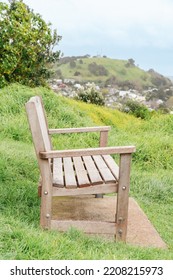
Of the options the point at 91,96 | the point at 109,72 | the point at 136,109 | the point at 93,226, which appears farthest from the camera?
the point at 109,72

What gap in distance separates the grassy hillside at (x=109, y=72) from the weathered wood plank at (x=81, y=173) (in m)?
21.5

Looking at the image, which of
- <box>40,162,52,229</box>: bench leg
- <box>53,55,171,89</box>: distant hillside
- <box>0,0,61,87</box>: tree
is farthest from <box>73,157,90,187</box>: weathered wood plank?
<box>53,55,171,89</box>: distant hillside

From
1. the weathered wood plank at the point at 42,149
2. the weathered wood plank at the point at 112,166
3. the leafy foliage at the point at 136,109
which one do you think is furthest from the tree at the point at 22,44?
the weathered wood plank at the point at 42,149

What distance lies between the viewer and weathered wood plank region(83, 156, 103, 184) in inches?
151

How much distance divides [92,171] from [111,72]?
26.8 meters

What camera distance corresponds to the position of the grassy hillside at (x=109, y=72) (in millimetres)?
27733

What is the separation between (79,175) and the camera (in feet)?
13.4

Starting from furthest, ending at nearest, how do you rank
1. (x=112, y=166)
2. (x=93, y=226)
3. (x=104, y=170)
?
(x=112, y=166) < (x=104, y=170) < (x=93, y=226)

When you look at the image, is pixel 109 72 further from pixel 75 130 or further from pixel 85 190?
pixel 85 190

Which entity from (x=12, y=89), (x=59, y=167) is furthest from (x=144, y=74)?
(x=59, y=167)

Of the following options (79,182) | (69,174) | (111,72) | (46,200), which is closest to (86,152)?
(79,182)

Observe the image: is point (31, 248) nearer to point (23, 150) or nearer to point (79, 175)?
point (79, 175)

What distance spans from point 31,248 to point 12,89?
712 cm

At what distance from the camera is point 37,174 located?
19.1ft
